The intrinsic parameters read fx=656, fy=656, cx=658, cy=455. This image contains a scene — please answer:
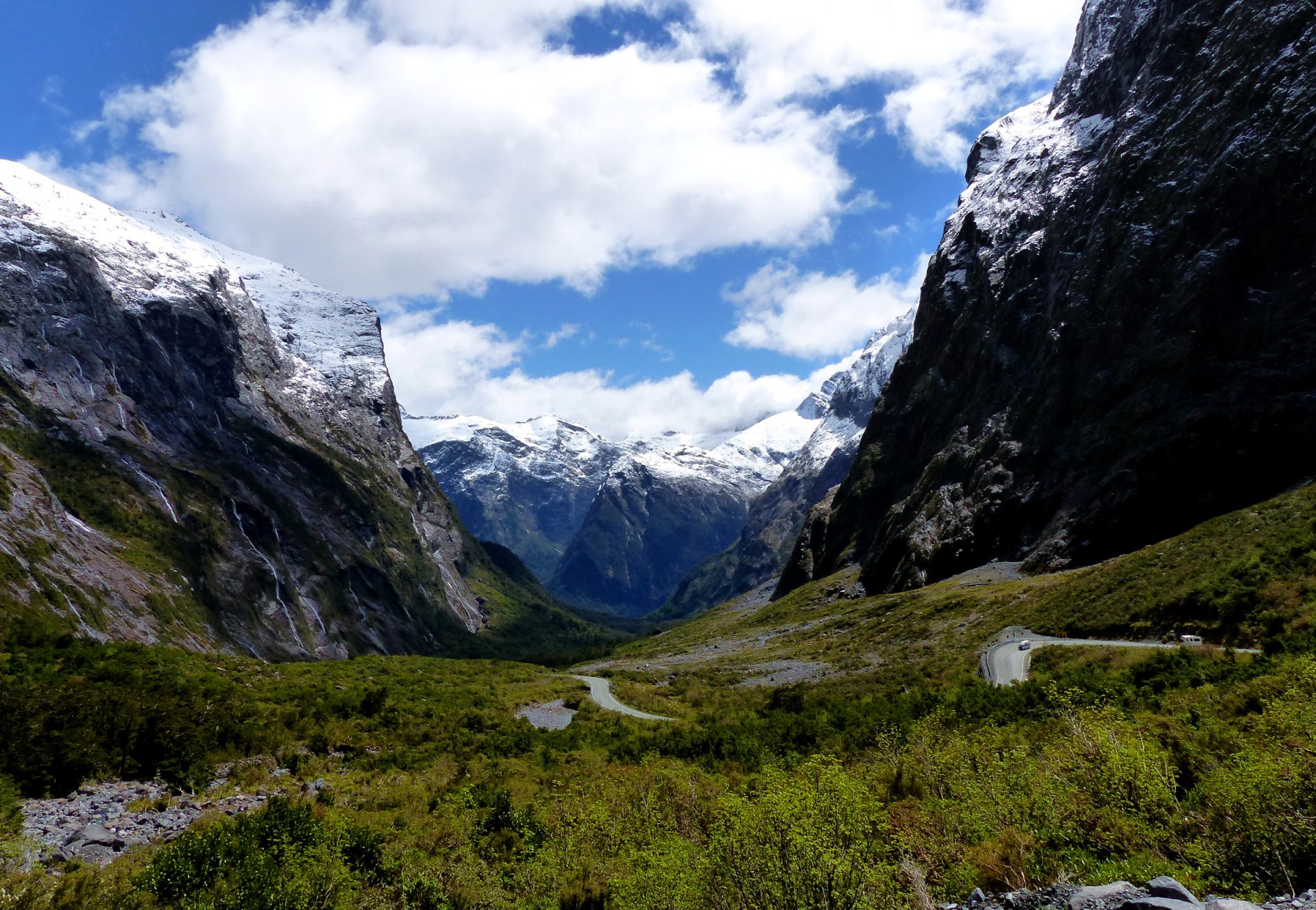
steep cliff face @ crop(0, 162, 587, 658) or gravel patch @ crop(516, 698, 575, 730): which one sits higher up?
steep cliff face @ crop(0, 162, 587, 658)

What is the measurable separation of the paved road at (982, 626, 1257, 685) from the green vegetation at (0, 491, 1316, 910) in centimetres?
179

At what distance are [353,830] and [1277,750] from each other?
2027cm

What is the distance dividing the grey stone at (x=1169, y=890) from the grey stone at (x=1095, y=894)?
0.89 ft

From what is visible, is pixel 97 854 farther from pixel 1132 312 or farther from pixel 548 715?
pixel 1132 312

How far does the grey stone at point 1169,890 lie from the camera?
30.2 ft

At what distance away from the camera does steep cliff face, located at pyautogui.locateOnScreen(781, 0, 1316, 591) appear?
8819cm

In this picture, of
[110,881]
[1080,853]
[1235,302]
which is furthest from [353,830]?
[1235,302]

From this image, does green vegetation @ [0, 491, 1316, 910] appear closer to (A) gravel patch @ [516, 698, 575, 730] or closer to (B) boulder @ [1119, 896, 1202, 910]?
(A) gravel patch @ [516, 698, 575, 730]

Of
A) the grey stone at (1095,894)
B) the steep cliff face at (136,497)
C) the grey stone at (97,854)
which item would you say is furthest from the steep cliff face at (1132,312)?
the steep cliff face at (136,497)

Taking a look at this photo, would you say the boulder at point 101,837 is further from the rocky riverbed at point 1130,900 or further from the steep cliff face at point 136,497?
the steep cliff face at point 136,497

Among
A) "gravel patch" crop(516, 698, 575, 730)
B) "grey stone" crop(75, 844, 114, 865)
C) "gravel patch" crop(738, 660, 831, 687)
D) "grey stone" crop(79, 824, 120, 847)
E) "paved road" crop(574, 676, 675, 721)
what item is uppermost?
"grey stone" crop(79, 824, 120, 847)

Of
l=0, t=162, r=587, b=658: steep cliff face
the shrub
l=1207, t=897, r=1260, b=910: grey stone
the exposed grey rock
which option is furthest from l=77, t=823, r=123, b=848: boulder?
l=0, t=162, r=587, b=658: steep cliff face

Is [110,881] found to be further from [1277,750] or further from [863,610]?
[863,610]

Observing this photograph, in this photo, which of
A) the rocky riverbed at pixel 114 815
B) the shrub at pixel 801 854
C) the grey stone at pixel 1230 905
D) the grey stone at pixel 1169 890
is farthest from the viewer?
the rocky riverbed at pixel 114 815
